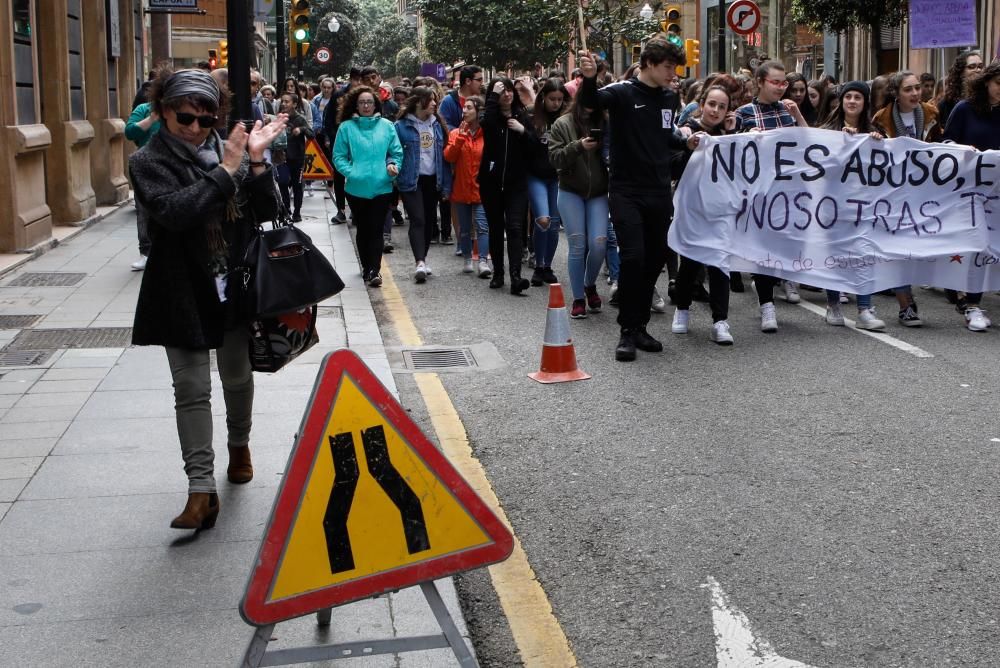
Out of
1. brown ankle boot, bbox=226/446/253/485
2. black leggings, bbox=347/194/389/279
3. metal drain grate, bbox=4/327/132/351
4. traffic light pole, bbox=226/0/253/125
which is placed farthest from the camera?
black leggings, bbox=347/194/389/279

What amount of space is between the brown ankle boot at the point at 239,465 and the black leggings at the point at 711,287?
446 centimetres

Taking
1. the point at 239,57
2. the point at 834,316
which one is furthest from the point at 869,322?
the point at 239,57

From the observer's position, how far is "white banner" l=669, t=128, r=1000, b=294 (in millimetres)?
9703

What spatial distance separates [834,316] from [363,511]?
6.90m

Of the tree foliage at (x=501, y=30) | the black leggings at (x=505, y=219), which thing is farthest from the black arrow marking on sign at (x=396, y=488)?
the tree foliage at (x=501, y=30)

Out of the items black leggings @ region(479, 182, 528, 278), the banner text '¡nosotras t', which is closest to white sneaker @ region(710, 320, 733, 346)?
the banner text '¡nosotras t'

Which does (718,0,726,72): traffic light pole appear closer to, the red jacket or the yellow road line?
the red jacket

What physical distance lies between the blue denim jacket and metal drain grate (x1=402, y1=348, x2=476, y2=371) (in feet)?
12.0

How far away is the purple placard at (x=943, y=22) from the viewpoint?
16047mm

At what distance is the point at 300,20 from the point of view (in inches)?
965

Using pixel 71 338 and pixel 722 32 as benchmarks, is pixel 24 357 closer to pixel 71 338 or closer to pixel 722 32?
pixel 71 338

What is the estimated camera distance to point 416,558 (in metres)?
3.55

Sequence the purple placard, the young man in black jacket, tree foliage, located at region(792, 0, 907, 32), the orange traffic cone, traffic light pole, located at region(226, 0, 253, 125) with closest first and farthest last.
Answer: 1. traffic light pole, located at region(226, 0, 253, 125)
2. the orange traffic cone
3. the young man in black jacket
4. the purple placard
5. tree foliage, located at region(792, 0, 907, 32)

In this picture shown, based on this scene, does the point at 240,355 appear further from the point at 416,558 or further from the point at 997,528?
the point at 997,528
